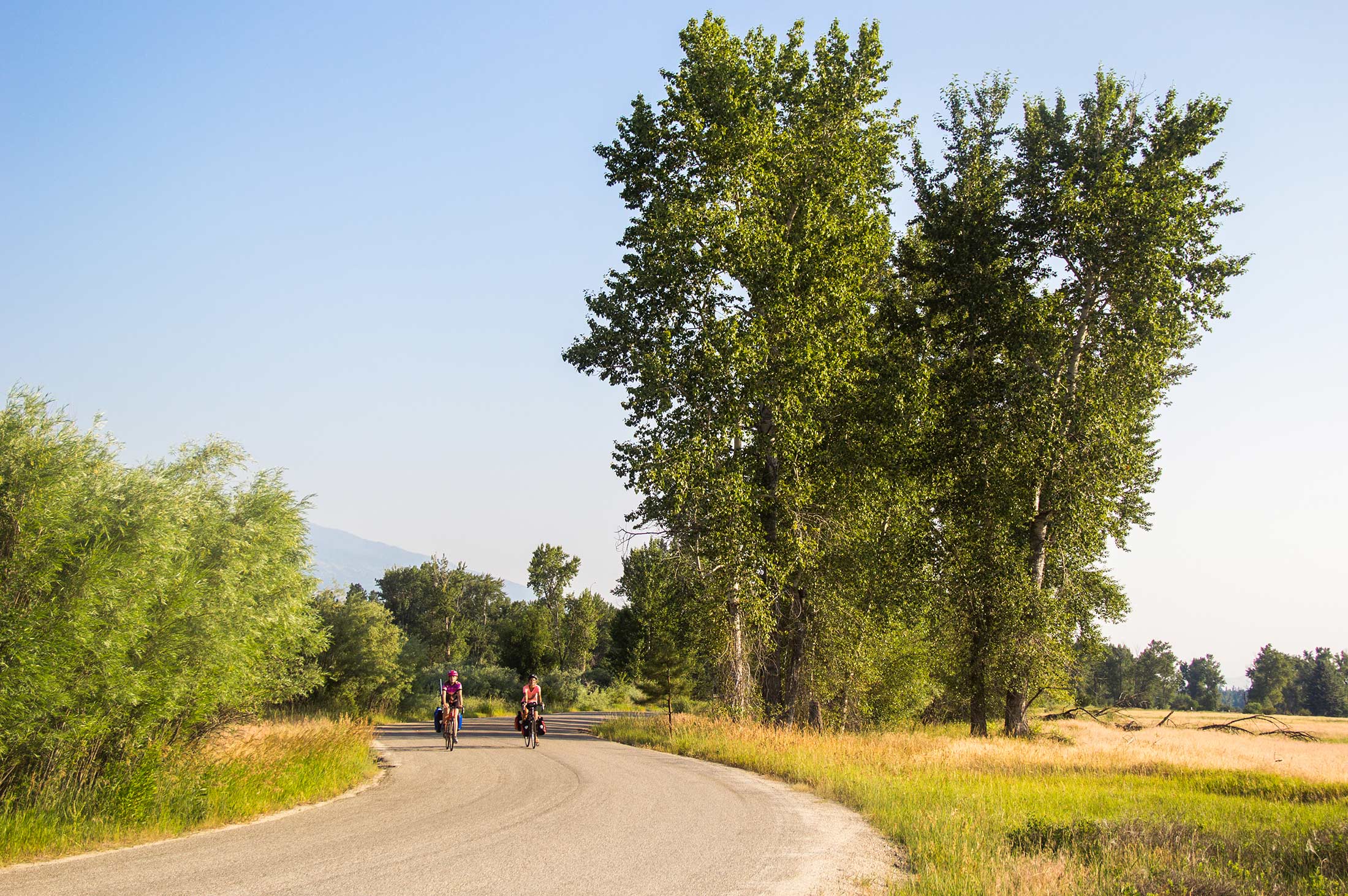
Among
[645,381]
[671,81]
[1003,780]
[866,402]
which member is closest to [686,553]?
[645,381]

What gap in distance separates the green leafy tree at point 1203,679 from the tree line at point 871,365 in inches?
6159

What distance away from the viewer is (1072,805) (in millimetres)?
14320

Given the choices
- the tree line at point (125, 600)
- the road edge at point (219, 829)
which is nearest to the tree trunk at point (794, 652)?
the road edge at point (219, 829)

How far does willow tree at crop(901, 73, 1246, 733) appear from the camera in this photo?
84.8ft

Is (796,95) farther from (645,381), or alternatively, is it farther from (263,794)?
(263,794)

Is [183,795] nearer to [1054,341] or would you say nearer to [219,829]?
[219,829]

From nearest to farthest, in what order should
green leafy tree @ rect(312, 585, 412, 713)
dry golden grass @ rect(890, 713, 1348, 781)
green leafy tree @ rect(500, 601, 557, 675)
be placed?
dry golden grass @ rect(890, 713, 1348, 781), green leafy tree @ rect(312, 585, 412, 713), green leafy tree @ rect(500, 601, 557, 675)

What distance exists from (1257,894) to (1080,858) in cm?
179

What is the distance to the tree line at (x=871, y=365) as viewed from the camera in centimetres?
2333

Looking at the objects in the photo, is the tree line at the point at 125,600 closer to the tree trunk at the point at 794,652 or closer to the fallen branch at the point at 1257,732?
the tree trunk at the point at 794,652

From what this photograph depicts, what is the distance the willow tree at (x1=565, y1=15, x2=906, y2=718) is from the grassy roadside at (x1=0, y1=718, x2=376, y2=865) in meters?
10.1

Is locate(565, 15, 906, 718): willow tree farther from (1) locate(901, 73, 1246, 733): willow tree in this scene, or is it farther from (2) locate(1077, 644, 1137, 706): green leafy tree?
(2) locate(1077, 644, 1137, 706): green leafy tree

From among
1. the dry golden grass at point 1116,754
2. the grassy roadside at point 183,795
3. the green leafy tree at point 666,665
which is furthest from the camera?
the green leafy tree at point 666,665

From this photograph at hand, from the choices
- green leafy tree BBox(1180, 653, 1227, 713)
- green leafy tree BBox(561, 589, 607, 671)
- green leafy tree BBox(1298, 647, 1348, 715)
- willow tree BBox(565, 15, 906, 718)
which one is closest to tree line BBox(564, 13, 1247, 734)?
willow tree BBox(565, 15, 906, 718)
